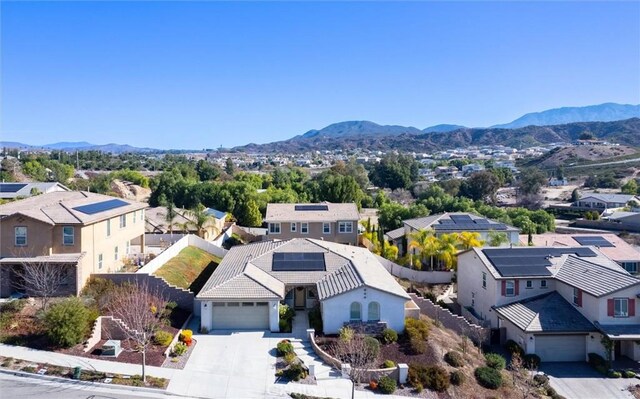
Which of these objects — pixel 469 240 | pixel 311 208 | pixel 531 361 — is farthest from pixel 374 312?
pixel 311 208

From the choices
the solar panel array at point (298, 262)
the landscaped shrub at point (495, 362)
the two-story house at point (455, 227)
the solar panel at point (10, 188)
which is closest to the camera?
the landscaped shrub at point (495, 362)

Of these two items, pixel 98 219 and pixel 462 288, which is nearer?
pixel 98 219

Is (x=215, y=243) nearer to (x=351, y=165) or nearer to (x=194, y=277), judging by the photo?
(x=194, y=277)

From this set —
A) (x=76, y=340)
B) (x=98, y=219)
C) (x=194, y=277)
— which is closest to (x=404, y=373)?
(x=76, y=340)

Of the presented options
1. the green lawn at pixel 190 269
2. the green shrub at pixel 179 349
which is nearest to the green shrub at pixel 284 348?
the green shrub at pixel 179 349

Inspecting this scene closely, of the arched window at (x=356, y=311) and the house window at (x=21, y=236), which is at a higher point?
the house window at (x=21, y=236)

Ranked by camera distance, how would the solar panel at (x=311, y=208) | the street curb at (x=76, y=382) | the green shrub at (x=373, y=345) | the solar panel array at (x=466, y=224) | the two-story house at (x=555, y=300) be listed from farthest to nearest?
the solar panel at (x=311, y=208) < the solar panel array at (x=466, y=224) < the two-story house at (x=555, y=300) < the green shrub at (x=373, y=345) < the street curb at (x=76, y=382)

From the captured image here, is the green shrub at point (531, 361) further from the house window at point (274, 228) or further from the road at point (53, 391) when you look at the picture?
the house window at point (274, 228)
